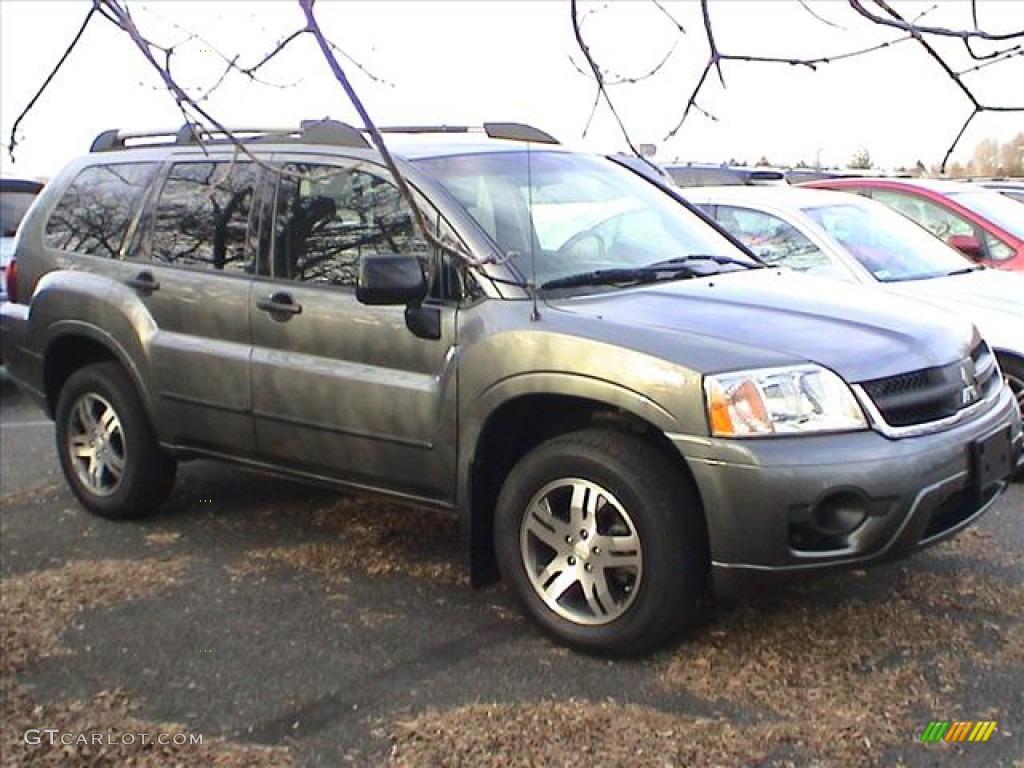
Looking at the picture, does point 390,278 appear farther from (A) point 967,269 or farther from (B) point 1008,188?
(B) point 1008,188

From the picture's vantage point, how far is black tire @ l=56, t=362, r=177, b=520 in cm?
552

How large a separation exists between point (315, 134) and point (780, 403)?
246cm

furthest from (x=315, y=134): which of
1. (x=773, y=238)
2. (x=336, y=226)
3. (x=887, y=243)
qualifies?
(x=887, y=243)

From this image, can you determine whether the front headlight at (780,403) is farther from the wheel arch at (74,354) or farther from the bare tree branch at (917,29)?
the wheel arch at (74,354)

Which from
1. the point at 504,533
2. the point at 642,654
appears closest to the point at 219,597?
the point at 504,533

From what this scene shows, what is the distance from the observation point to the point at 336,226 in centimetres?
478

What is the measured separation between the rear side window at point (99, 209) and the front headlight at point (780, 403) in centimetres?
318

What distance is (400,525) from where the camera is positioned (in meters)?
5.51

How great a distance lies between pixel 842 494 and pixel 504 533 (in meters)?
1.18

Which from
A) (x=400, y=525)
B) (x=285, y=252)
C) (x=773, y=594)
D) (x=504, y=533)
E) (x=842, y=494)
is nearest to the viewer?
(x=842, y=494)

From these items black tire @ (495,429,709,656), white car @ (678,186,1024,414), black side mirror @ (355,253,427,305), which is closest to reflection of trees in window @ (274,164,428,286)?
black side mirror @ (355,253,427,305)

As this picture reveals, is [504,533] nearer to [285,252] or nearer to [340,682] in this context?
[340,682]

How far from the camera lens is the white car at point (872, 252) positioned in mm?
6117

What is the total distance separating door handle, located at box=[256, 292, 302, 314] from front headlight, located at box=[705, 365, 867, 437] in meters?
1.88
